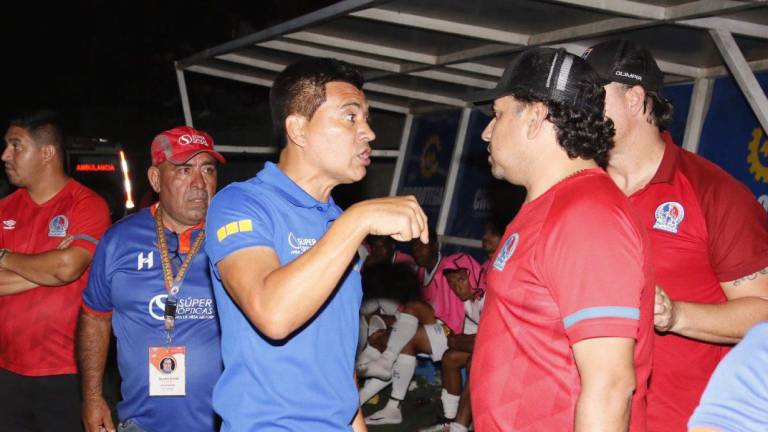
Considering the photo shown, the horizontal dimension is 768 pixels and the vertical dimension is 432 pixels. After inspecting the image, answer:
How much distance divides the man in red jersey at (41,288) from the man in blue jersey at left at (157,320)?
79cm

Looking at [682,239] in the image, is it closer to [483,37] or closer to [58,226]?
[58,226]

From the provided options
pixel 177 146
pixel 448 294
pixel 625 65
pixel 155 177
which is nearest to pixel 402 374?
pixel 448 294

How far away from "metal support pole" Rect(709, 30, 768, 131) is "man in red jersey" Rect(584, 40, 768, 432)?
2484 mm

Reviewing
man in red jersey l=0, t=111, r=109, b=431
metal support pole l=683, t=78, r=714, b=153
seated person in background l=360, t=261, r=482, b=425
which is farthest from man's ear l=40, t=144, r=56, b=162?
metal support pole l=683, t=78, r=714, b=153

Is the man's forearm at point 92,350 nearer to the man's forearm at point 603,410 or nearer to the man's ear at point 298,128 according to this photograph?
the man's ear at point 298,128

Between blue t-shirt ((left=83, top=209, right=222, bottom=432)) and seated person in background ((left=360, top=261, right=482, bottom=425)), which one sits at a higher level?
blue t-shirt ((left=83, top=209, right=222, bottom=432))

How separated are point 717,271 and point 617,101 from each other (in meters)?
0.81

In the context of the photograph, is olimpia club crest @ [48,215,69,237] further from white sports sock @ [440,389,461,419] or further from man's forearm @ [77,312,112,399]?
white sports sock @ [440,389,461,419]

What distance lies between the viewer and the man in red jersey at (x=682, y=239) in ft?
9.86

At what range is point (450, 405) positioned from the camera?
789 cm

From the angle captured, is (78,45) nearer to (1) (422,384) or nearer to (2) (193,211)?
(1) (422,384)

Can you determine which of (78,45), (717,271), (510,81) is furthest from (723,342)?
(78,45)

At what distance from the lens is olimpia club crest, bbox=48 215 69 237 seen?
4848 millimetres

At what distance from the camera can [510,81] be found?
8.66 ft
